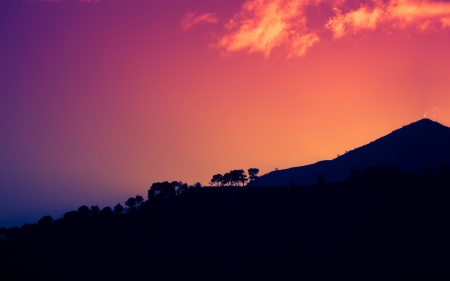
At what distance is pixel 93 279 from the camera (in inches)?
3383

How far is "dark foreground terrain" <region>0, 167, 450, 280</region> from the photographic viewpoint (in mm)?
77812

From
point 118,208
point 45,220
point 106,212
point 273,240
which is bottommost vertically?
point 273,240

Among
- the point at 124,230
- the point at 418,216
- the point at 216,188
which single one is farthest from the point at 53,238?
the point at 418,216

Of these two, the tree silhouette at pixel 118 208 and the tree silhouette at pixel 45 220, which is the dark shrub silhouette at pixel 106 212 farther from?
the tree silhouette at pixel 45 220

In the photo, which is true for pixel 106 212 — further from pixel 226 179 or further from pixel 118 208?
pixel 226 179

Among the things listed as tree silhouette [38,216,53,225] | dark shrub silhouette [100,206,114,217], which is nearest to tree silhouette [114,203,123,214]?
dark shrub silhouette [100,206,114,217]

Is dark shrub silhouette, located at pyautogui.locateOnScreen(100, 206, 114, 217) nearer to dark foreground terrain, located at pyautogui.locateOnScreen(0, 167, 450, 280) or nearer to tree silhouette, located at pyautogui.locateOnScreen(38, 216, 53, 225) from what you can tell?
dark foreground terrain, located at pyautogui.locateOnScreen(0, 167, 450, 280)

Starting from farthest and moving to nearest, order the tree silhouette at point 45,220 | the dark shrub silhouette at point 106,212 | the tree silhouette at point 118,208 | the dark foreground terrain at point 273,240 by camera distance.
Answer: the tree silhouette at point 45,220 < the tree silhouette at point 118,208 < the dark shrub silhouette at point 106,212 < the dark foreground terrain at point 273,240

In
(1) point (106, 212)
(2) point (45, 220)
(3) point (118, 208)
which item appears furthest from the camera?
(2) point (45, 220)

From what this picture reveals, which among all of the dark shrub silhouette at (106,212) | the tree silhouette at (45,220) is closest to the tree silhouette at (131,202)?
the dark shrub silhouette at (106,212)

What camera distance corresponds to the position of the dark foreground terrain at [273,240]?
3063 inches

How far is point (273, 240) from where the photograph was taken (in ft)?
305

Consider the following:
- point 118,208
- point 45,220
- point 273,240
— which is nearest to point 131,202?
point 118,208

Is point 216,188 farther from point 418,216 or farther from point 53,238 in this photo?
point 418,216
